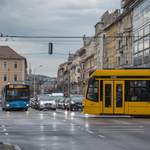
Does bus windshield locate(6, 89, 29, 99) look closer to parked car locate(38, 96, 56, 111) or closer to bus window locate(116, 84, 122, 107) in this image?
parked car locate(38, 96, 56, 111)

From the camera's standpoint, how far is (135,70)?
2583cm

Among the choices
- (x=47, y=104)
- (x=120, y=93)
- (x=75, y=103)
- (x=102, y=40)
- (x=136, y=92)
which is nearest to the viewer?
(x=120, y=93)

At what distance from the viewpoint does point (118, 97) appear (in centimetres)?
2523

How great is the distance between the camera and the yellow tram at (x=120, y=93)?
25172 mm

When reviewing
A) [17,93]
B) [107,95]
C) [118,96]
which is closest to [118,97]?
[118,96]

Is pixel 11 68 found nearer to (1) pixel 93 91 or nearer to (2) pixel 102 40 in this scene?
(2) pixel 102 40

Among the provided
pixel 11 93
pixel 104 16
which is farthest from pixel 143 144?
pixel 104 16

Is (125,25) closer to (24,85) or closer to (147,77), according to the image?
(24,85)

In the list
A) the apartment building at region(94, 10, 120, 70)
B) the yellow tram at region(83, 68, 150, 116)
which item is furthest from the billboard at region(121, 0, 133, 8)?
the yellow tram at region(83, 68, 150, 116)

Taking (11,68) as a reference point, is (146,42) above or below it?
below

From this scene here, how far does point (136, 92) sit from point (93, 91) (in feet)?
8.97

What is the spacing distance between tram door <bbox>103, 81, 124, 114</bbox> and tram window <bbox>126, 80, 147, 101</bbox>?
444 mm

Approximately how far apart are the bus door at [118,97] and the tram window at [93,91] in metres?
1.22

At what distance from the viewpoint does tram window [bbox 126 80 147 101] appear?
25.4 meters
